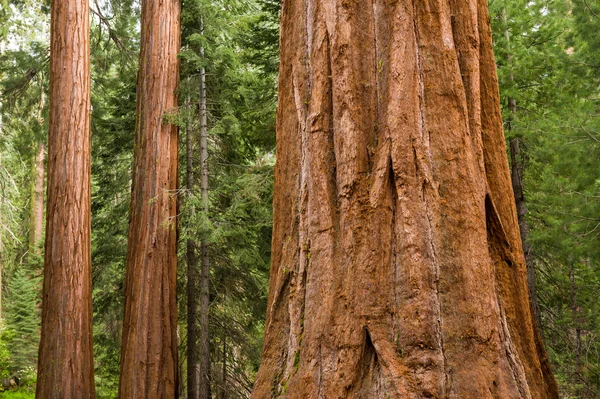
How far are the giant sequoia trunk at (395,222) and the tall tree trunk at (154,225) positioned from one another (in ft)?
18.2

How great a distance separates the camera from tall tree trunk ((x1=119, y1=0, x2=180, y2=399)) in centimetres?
804

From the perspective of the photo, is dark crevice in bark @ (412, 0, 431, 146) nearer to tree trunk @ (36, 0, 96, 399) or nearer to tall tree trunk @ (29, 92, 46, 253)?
tree trunk @ (36, 0, 96, 399)

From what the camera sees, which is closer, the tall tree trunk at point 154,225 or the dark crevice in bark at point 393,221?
the dark crevice in bark at point 393,221

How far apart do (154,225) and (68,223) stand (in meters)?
1.16

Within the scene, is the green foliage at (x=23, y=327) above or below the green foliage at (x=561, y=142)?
below

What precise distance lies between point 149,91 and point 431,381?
7394 mm

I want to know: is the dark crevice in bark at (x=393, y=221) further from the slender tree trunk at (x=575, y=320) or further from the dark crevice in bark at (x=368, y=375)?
the slender tree trunk at (x=575, y=320)

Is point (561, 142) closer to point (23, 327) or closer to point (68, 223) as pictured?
point (68, 223)

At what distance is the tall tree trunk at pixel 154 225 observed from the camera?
8.04 metres

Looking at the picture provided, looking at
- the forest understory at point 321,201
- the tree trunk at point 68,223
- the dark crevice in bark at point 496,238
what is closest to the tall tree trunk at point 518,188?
the forest understory at point 321,201

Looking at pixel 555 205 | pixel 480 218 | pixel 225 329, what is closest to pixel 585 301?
pixel 555 205

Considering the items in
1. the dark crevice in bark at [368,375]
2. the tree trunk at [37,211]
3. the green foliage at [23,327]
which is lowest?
the green foliage at [23,327]

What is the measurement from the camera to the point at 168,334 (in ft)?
26.9

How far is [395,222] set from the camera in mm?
2658
